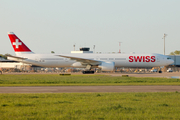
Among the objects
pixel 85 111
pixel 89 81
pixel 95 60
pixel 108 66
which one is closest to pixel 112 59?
pixel 108 66

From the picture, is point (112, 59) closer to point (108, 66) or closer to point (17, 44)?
point (108, 66)

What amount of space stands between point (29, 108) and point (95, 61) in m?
38.3

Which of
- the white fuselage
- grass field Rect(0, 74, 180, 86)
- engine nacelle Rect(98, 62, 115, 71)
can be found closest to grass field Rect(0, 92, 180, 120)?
grass field Rect(0, 74, 180, 86)

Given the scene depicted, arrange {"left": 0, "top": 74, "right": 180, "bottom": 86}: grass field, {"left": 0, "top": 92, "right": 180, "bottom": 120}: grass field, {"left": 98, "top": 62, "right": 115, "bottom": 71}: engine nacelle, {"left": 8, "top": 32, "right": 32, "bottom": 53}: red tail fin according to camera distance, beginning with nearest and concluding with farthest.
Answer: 1. {"left": 0, "top": 92, "right": 180, "bottom": 120}: grass field
2. {"left": 0, "top": 74, "right": 180, "bottom": 86}: grass field
3. {"left": 98, "top": 62, "right": 115, "bottom": 71}: engine nacelle
4. {"left": 8, "top": 32, "right": 32, "bottom": 53}: red tail fin

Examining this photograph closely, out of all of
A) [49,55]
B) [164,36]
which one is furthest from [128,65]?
[164,36]

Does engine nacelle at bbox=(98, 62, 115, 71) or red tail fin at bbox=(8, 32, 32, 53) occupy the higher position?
red tail fin at bbox=(8, 32, 32, 53)

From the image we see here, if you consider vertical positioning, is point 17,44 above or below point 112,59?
above

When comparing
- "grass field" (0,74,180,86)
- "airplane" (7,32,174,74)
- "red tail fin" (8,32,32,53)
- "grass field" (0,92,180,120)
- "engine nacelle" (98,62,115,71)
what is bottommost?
"grass field" (0,92,180,120)

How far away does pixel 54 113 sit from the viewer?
1002cm

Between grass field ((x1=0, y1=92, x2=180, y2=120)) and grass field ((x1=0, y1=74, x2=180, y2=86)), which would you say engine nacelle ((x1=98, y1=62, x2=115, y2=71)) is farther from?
grass field ((x1=0, y1=92, x2=180, y2=120))

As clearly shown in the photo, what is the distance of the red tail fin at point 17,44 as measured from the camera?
180ft

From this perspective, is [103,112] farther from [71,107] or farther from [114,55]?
[114,55]

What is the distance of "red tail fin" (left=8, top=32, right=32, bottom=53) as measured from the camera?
180 feet

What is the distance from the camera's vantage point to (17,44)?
55031mm
